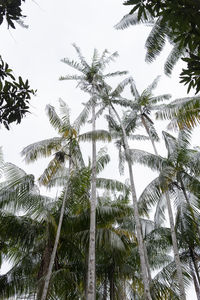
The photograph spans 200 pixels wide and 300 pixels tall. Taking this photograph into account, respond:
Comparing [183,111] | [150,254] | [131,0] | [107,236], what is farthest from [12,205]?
[150,254]

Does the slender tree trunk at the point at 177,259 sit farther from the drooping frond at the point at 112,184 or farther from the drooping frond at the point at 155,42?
the drooping frond at the point at 155,42

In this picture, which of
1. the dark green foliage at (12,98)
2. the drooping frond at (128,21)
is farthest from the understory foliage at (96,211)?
the dark green foliage at (12,98)

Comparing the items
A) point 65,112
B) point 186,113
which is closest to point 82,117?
point 65,112

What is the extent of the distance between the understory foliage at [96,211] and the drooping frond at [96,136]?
4 centimetres

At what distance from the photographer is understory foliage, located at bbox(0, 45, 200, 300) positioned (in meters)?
7.63

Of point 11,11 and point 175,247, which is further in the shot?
point 175,247

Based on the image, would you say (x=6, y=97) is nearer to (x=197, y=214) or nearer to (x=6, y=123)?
(x=6, y=123)

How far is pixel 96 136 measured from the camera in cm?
1032

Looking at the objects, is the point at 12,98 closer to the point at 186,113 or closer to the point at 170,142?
the point at 186,113

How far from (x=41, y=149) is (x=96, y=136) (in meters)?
2.29

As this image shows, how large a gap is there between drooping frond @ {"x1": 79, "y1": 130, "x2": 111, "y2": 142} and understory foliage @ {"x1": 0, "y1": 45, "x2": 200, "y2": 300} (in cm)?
4

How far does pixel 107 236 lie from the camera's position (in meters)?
7.98

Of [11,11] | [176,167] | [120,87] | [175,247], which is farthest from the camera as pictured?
[120,87]

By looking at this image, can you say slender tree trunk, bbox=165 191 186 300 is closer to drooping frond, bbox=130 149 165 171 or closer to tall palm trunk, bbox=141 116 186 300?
tall palm trunk, bbox=141 116 186 300
